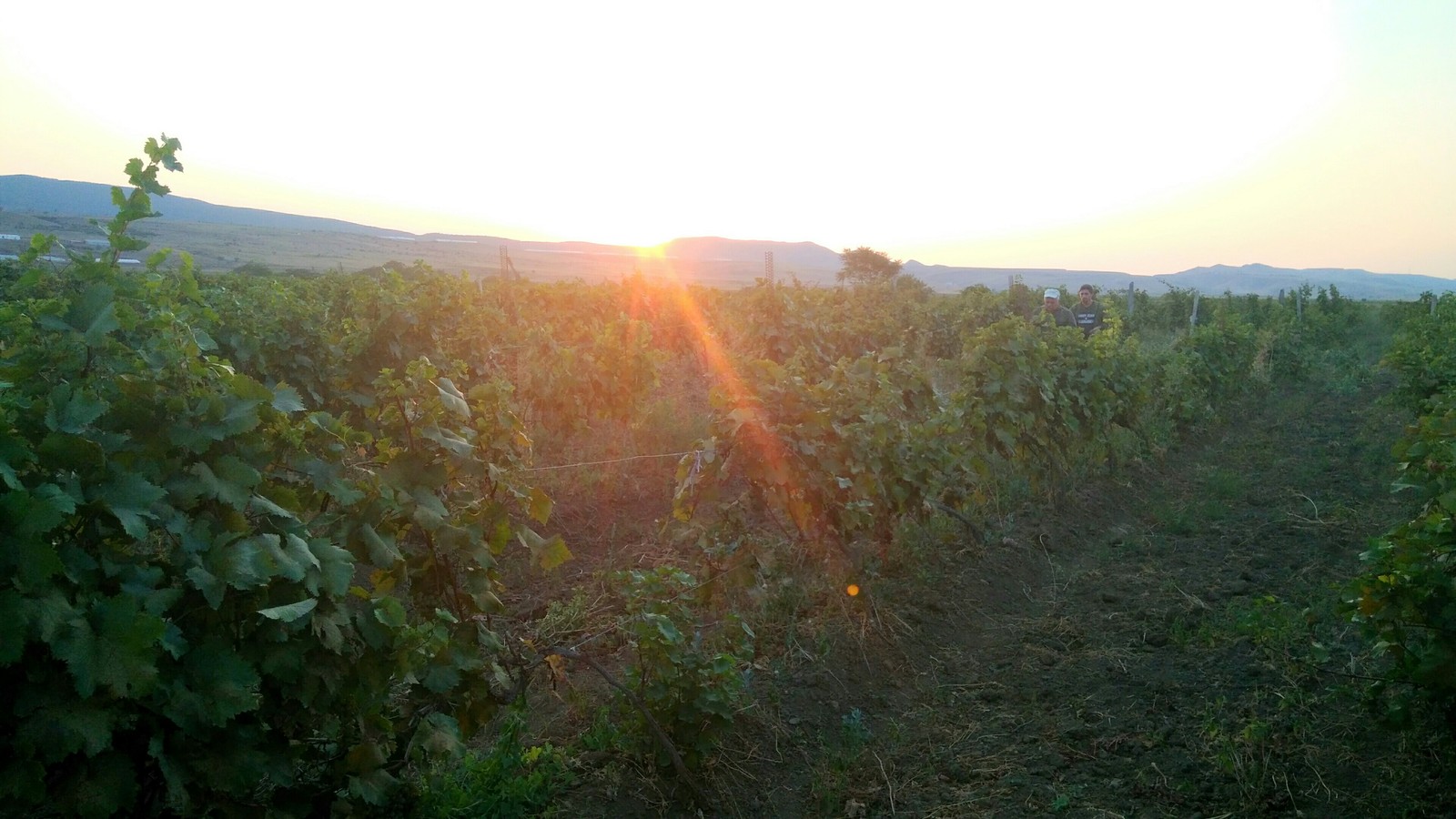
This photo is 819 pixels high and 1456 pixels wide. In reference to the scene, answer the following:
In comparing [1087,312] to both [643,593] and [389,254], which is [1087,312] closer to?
[643,593]

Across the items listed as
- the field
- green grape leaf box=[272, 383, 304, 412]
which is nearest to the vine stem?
green grape leaf box=[272, 383, 304, 412]

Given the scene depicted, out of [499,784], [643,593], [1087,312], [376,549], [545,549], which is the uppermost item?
[1087,312]

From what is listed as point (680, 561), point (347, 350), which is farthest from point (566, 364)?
point (680, 561)

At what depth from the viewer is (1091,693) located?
4.12m

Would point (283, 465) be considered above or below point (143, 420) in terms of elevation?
below

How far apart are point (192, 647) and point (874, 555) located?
13.2ft

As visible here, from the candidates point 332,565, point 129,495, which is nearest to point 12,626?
point 129,495

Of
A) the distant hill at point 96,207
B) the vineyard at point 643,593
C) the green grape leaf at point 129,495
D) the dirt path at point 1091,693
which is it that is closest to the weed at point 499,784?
the vineyard at point 643,593

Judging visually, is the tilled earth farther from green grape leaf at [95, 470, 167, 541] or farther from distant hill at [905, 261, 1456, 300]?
distant hill at [905, 261, 1456, 300]

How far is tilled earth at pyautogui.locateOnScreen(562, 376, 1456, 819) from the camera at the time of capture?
3.21 meters

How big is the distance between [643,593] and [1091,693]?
227cm

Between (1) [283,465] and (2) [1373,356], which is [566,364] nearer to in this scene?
(1) [283,465]

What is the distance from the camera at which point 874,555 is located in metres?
5.41

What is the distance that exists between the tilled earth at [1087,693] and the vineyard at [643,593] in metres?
0.02
